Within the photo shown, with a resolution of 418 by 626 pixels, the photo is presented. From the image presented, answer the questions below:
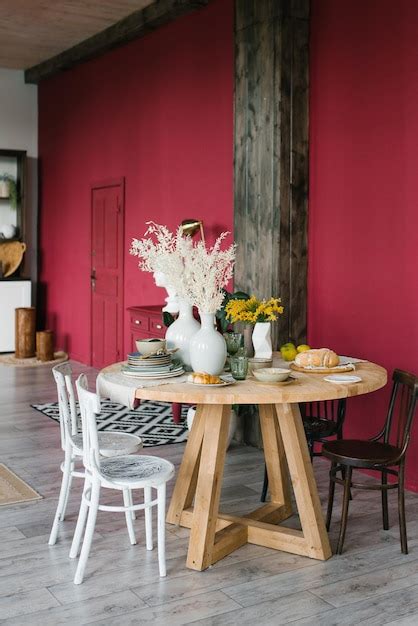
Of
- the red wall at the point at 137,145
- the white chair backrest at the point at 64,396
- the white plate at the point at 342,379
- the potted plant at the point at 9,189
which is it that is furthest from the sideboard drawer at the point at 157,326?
the potted plant at the point at 9,189

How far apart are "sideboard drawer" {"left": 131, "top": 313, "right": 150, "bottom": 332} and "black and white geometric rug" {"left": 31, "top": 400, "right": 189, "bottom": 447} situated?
676 millimetres

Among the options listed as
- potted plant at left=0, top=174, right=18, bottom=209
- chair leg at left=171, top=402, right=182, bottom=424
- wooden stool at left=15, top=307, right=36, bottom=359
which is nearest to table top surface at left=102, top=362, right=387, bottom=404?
chair leg at left=171, top=402, right=182, bottom=424

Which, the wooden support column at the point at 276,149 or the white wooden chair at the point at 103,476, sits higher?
the wooden support column at the point at 276,149

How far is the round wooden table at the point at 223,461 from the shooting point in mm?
3537

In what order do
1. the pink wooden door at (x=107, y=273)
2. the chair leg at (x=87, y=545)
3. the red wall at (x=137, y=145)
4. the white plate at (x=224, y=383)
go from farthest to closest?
the pink wooden door at (x=107, y=273) → the red wall at (x=137, y=145) → the white plate at (x=224, y=383) → the chair leg at (x=87, y=545)

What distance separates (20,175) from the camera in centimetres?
1017

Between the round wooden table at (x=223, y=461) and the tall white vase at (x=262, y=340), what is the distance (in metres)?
0.26

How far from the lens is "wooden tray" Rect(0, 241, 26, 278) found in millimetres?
10117

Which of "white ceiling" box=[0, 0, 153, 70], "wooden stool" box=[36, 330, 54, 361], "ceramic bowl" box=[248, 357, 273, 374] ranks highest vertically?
"white ceiling" box=[0, 0, 153, 70]

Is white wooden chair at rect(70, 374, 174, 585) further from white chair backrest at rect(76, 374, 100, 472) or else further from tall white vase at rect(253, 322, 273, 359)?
tall white vase at rect(253, 322, 273, 359)

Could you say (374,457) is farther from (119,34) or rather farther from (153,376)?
(119,34)

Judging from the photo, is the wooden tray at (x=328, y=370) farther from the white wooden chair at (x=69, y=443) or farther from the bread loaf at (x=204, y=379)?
the white wooden chair at (x=69, y=443)

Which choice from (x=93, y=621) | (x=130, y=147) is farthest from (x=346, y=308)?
(x=130, y=147)

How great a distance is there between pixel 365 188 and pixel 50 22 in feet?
13.8
